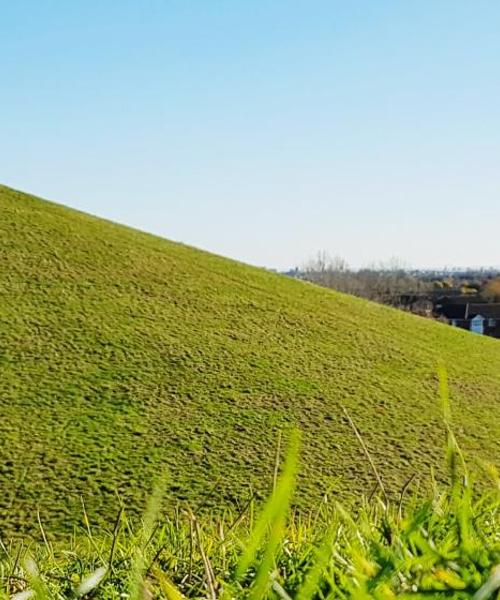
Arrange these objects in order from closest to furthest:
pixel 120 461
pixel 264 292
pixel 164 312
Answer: pixel 120 461 < pixel 164 312 < pixel 264 292

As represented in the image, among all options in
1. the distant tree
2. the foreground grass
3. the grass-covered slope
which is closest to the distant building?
the distant tree

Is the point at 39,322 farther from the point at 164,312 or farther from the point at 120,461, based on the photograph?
the point at 120,461

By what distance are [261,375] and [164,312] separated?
204cm

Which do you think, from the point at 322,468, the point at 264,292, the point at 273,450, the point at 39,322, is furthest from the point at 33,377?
the point at 264,292

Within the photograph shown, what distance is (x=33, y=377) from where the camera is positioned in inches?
295

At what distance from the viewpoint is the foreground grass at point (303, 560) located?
0.54 m

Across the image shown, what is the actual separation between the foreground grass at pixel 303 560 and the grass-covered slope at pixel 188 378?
2.91m

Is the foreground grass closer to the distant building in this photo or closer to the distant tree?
the distant building

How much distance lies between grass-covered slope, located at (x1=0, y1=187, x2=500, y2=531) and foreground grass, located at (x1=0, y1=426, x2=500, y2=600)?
2914 millimetres

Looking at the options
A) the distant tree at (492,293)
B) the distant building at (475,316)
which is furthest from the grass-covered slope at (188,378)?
the distant tree at (492,293)

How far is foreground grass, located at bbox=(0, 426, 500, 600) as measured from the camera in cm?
54

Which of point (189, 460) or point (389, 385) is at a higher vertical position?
point (389, 385)

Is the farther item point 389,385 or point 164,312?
point 164,312

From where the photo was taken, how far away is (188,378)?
782cm
